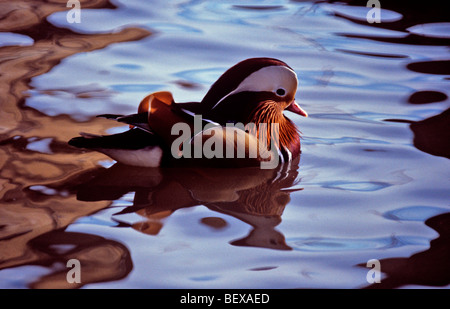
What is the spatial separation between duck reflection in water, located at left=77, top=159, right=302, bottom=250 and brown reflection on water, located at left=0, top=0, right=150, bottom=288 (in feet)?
0.46

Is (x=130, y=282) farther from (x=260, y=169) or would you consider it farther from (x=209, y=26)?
(x=209, y=26)

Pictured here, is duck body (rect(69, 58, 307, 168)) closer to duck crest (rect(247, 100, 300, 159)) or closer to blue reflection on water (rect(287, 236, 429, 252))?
duck crest (rect(247, 100, 300, 159))

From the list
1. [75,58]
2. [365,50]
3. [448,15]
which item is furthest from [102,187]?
[448,15]

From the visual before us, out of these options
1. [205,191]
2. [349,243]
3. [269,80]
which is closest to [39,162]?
[205,191]

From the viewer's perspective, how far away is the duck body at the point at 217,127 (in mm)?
2986

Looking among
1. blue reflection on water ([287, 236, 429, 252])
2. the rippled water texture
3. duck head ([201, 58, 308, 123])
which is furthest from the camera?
duck head ([201, 58, 308, 123])

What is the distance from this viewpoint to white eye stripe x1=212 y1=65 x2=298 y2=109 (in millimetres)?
3129

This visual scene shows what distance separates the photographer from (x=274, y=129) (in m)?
3.31

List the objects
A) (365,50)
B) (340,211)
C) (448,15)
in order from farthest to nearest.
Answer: (448,15)
(365,50)
(340,211)

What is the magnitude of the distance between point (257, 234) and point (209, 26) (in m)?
2.77

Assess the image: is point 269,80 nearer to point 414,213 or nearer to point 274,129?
point 274,129

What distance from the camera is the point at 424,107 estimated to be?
13.1 feet

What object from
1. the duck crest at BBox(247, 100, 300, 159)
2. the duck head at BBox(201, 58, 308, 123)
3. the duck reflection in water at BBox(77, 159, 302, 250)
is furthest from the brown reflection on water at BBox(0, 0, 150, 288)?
the duck crest at BBox(247, 100, 300, 159)

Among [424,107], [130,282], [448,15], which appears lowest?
[130,282]
